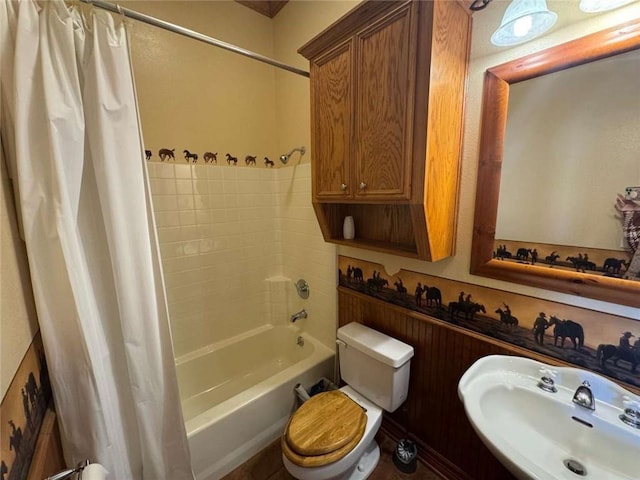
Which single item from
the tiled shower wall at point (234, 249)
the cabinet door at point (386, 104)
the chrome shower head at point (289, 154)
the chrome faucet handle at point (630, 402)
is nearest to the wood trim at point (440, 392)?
the chrome faucet handle at point (630, 402)

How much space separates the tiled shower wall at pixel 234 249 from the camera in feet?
5.90

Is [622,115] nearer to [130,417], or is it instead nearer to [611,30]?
[611,30]

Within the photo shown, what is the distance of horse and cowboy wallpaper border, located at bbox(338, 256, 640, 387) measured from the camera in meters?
0.85

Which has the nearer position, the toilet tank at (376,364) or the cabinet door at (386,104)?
the cabinet door at (386,104)

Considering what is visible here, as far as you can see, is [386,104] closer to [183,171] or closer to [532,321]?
[532,321]

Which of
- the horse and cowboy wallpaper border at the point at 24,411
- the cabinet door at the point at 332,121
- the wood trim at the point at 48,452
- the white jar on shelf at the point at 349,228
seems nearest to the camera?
the horse and cowboy wallpaper border at the point at 24,411

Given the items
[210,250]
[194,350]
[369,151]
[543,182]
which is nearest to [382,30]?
[369,151]

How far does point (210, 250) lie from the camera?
1.95 meters

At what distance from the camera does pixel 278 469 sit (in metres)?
1.46

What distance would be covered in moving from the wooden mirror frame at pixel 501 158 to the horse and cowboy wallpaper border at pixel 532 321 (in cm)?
8

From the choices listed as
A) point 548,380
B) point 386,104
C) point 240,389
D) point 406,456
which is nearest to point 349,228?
point 386,104

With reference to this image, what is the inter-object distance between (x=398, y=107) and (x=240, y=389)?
2.15 m

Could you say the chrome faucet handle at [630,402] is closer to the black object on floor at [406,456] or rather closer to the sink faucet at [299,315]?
the black object on floor at [406,456]

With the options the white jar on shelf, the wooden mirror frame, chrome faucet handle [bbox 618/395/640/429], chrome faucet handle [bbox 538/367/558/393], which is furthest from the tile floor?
the white jar on shelf
